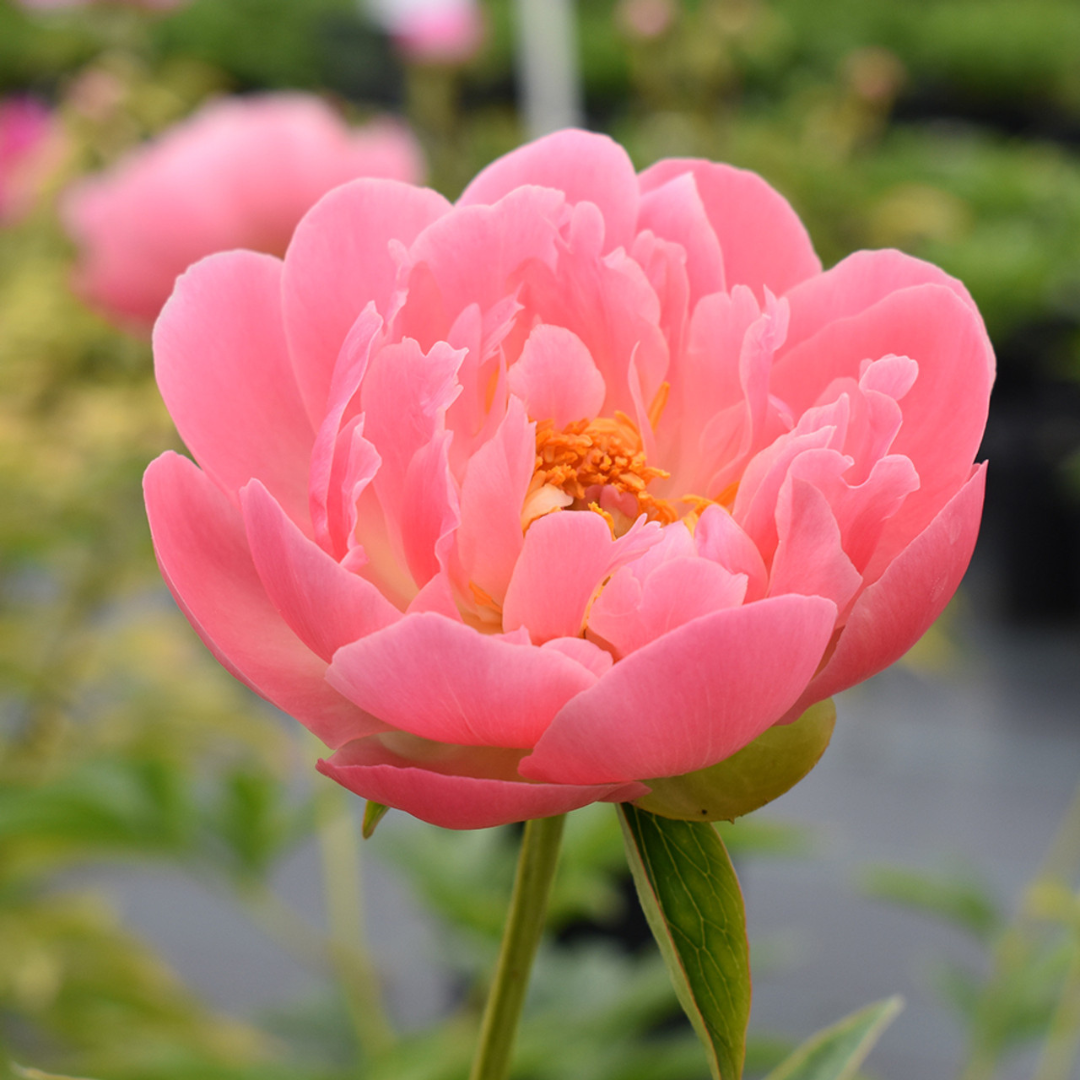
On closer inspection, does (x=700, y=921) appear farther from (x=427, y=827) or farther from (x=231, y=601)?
(x=427, y=827)

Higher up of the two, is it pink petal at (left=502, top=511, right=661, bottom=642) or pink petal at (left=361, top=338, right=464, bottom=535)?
pink petal at (left=361, top=338, right=464, bottom=535)

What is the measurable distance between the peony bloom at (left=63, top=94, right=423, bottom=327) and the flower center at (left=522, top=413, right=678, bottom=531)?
26cm

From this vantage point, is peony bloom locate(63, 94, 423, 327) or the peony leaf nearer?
the peony leaf

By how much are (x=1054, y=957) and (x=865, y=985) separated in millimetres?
532

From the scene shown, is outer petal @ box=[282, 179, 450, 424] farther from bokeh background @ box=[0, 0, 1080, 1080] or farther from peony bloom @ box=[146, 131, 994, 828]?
bokeh background @ box=[0, 0, 1080, 1080]

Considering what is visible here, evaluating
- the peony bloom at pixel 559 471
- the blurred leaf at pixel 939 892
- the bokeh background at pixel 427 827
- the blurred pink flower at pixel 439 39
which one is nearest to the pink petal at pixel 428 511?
the peony bloom at pixel 559 471

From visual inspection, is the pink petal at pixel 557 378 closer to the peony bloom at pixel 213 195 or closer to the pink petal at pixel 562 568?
the pink petal at pixel 562 568

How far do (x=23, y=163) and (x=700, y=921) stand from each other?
613 millimetres

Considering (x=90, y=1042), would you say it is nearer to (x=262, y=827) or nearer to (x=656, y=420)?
(x=262, y=827)

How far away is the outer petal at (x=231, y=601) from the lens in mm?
144

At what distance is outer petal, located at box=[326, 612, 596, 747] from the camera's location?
128 mm

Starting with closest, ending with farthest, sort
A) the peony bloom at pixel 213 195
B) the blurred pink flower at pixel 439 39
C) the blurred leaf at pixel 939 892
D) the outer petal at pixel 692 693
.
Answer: the outer petal at pixel 692 693, the peony bloom at pixel 213 195, the blurred leaf at pixel 939 892, the blurred pink flower at pixel 439 39

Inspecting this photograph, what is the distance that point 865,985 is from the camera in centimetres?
96

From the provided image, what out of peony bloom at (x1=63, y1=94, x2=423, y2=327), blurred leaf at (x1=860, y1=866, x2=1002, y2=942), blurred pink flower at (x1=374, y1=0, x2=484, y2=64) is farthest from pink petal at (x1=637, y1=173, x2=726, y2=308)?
blurred pink flower at (x1=374, y1=0, x2=484, y2=64)
